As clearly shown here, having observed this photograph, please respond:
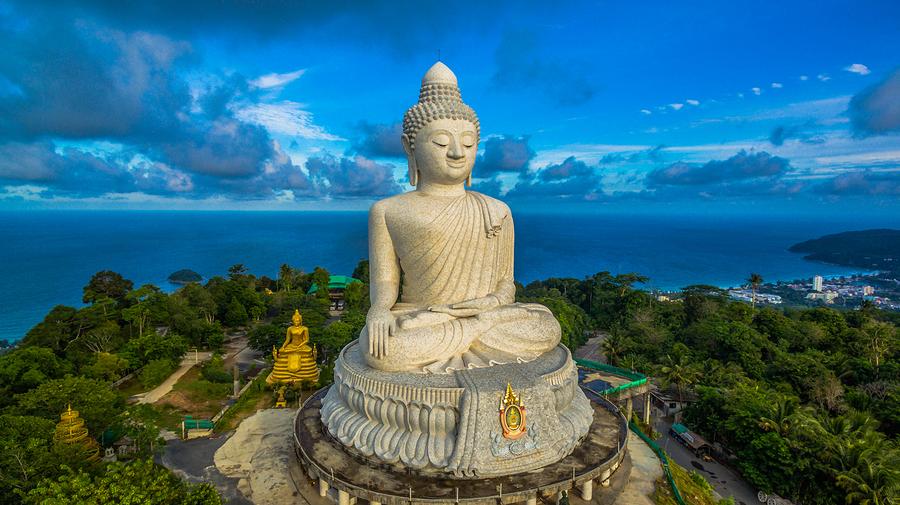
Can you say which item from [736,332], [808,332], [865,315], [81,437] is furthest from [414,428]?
[865,315]

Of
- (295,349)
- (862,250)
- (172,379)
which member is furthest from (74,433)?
(862,250)

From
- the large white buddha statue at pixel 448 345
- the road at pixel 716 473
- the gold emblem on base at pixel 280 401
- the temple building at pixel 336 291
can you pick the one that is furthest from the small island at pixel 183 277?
the road at pixel 716 473

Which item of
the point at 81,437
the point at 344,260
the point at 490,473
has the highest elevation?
the point at 490,473

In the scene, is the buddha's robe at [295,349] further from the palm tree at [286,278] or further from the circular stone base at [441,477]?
the palm tree at [286,278]

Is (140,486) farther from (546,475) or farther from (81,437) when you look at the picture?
(546,475)

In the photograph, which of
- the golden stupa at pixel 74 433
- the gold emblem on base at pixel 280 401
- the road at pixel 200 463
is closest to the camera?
the road at pixel 200 463

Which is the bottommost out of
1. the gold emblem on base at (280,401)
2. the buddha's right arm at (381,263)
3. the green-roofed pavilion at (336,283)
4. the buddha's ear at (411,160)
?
the green-roofed pavilion at (336,283)

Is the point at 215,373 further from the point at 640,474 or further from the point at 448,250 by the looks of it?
the point at 640,474
